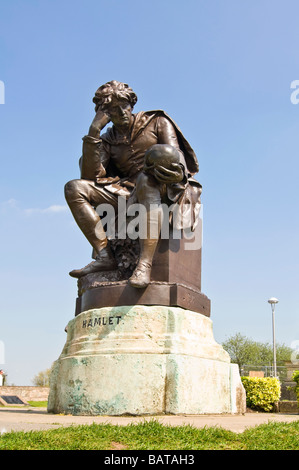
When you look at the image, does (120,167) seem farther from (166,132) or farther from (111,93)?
(111,93)

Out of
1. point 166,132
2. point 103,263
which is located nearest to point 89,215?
point 103,263

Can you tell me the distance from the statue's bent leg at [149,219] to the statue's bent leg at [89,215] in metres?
0.75

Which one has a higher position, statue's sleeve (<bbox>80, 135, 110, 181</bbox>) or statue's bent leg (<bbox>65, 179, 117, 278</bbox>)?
statue's sleeve (<bbox>80, 135, 110, 181</bbox>)

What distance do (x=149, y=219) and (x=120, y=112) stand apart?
66.0 inches

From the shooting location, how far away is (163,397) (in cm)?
553

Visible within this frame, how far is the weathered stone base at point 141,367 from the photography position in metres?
5.53

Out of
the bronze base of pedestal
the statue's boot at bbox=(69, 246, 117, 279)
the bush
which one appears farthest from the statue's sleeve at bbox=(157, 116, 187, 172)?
the bush

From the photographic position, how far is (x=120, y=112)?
7.00 metres

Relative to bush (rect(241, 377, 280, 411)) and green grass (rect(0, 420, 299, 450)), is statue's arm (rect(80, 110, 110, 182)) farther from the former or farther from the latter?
bush (rect(241, 377, 280, 411))

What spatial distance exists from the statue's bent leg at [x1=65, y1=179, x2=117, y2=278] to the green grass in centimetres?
325

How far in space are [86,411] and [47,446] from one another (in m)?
2.66

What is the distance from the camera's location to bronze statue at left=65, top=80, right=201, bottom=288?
645cm
